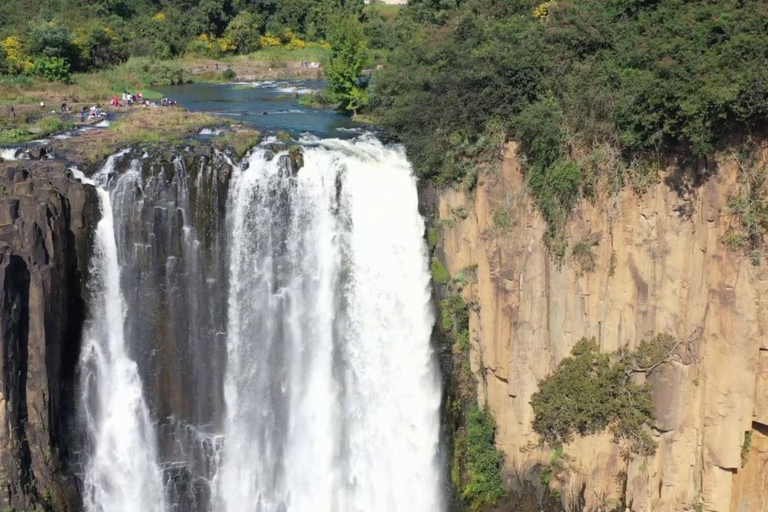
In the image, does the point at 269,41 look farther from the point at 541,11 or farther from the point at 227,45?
the point at 541,11

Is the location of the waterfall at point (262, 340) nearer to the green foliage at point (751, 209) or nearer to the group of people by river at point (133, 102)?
the green foliage at point (751, 209)

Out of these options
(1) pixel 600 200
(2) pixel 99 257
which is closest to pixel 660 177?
(1) pixel 600 200

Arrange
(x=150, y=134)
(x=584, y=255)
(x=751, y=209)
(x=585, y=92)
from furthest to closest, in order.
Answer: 1. (x=150, y=134)
2. (x=585, y=92)
3. (x=584, y=255)
4. (x=751, y=209)

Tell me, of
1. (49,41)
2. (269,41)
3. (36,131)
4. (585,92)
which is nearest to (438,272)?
(585,92)

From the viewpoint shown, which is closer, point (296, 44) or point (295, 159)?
point (295, 159)

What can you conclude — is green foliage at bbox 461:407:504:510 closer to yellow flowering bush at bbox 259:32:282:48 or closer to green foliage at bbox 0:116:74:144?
green foliage at bbox 0:116:74:144

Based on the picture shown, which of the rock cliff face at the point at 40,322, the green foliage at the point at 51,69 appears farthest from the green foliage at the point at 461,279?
the green foliage at the point at 51,69

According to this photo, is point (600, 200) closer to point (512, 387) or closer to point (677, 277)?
point (677, 277)
